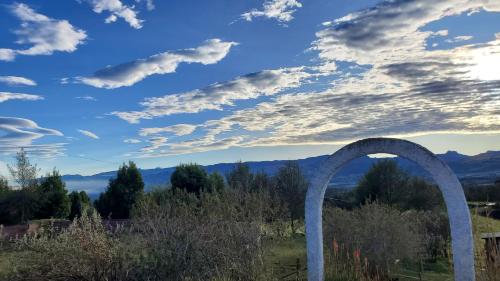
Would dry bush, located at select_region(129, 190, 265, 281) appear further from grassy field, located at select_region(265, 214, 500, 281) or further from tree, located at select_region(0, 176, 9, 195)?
tree, located at select_region(0, 176, 9, 195)

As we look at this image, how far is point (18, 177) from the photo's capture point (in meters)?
30.2

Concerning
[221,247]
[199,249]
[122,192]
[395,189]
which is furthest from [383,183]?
[199,249]

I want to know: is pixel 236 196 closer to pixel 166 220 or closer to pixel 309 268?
pixel 166 220

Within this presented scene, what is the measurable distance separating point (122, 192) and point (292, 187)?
12822mm

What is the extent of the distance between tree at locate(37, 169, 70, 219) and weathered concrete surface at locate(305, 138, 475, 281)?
1068 inches

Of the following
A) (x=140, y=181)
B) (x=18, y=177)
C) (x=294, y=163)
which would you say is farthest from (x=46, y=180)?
(x=294, y=163)

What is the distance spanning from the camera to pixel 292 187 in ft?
89.5

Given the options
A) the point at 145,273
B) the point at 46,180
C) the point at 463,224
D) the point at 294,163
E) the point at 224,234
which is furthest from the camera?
the point at 46,180

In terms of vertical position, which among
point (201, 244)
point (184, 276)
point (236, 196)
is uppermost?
point (236, 196)

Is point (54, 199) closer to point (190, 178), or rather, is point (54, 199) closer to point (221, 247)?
point (190, 178)

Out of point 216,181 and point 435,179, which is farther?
point 216,181

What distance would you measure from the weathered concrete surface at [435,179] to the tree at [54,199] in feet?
89.0

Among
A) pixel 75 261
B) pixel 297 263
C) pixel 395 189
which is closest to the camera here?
pixel 75 261

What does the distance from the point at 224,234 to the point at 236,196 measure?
2.66 m
